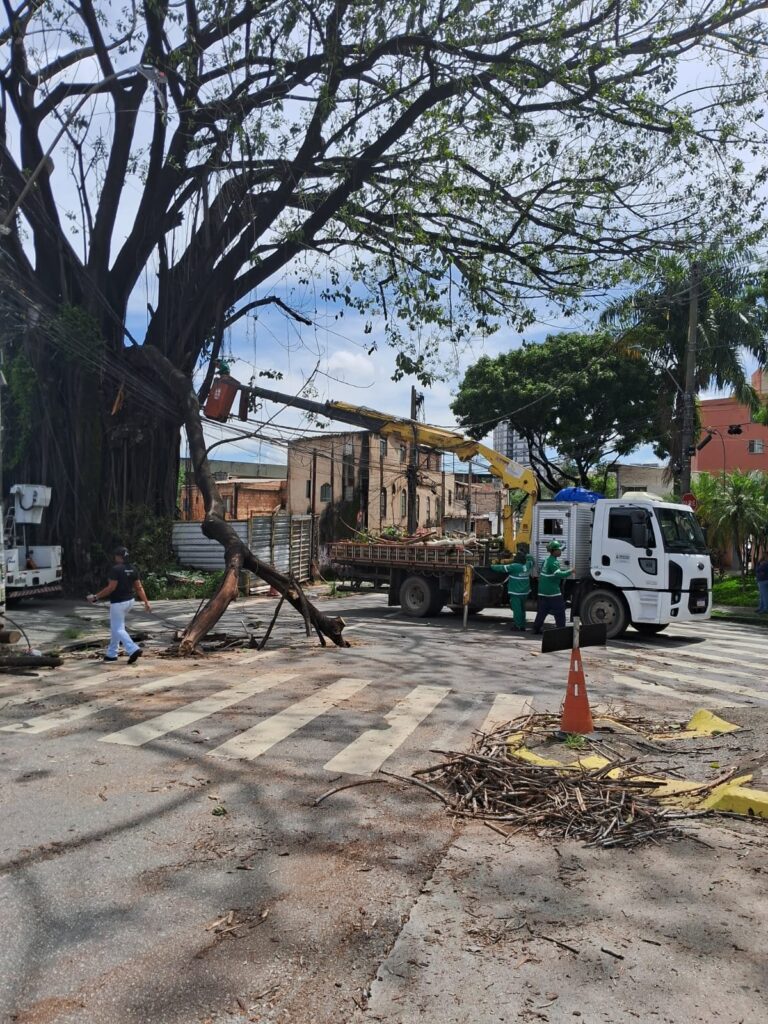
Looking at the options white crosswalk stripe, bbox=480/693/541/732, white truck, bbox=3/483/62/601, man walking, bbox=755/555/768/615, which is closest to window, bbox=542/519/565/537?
white crosswalk stripe, bbox=480/693/541/732

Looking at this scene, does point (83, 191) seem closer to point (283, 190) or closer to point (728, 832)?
point (283, 190)

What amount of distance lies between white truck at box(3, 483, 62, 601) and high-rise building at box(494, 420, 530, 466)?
17599 millimetres

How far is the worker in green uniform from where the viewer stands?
15.2 meters

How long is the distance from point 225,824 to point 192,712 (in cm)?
310

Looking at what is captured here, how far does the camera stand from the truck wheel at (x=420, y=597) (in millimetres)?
17453

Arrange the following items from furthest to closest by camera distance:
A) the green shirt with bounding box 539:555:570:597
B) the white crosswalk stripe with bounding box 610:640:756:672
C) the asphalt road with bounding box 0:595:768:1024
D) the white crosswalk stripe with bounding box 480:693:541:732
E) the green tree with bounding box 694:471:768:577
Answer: the green tree with bounding box 694:471:768:577 < the green shirt with bounding box 539:555:570:597 < the white crosswalk stripe with bounding box 610:640:756:672 < the white crosswalk stripe with bounding box 480:693:541:732 < the asphalt road with bounding box 0:595:768:1024

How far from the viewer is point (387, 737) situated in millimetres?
7059

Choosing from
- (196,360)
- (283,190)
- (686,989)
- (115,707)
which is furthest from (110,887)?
(196,360)

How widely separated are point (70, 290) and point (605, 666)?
1688 centimetres

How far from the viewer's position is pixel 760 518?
25906 millimetres

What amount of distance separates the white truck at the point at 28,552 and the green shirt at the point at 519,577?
35.6 ft

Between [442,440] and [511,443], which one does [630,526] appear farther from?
[511,443]

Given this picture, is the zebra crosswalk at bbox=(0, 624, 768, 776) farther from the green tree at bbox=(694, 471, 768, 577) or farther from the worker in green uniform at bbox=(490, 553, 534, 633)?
the green tree at bbox=(694, 471, 768, 577)

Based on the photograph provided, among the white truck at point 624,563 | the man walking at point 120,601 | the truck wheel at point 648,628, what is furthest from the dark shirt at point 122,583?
the truck wheel at point 648,628
